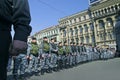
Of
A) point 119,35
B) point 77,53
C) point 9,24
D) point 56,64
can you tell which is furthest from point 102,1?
point 9,24

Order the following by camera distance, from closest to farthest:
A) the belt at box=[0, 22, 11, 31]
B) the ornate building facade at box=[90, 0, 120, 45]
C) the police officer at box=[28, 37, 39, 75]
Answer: the belt at box=[0, 22, 11, 31]
the police officer at box=[28, 37, 39, 75]
the ornate building facade at box=[90, 0, 120, 45]

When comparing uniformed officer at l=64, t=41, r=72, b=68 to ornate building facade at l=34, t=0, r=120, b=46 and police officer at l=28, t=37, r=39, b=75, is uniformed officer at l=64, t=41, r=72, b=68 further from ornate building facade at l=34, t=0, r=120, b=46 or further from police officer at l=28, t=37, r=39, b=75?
ornate building facade at l=34, t=0, r=120, b=46

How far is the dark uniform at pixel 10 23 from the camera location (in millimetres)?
2258

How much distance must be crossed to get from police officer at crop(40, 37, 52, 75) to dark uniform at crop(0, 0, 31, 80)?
833 centimetres

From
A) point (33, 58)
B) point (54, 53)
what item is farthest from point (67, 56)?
point (33, 58)

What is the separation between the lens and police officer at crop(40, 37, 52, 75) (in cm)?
1076

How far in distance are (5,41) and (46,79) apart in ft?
20.2

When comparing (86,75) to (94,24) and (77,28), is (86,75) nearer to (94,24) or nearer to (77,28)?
(94,24)

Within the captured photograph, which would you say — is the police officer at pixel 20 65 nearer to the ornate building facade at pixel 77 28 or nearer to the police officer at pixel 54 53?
the police officer at pixel 54 53

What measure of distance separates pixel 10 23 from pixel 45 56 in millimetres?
8669

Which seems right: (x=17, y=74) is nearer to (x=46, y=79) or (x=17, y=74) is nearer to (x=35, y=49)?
(x=46, y=79)

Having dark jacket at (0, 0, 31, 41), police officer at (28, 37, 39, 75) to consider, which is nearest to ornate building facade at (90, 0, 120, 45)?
police officer at (28, 37, 39, 75)

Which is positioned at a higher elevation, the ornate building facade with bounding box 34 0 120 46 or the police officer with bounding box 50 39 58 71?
the ornate building facade with bounding box 34 0 120 46

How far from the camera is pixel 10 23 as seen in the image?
92.3 inches
